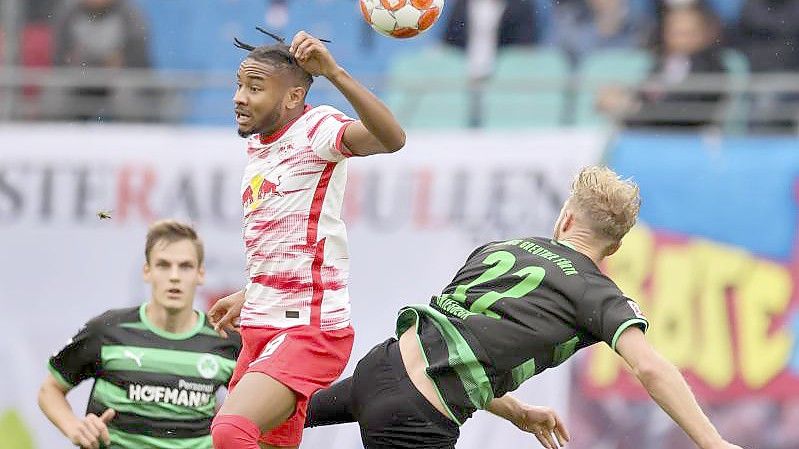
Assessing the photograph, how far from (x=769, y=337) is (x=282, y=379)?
5.15 meters

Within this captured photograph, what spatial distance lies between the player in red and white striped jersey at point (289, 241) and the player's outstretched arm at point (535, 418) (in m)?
0.72

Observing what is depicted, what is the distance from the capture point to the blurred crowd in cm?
1052

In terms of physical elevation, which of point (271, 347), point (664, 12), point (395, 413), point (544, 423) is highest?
point (664, 12)

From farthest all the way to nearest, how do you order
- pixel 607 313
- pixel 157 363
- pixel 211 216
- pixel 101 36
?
pixel 101 36
pixel 211 216
pixel 157 363
pixel 607 313

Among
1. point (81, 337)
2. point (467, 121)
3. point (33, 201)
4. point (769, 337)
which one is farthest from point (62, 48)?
point (769, 337)

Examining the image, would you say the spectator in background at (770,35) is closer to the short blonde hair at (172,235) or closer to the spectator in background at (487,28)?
the spectator in background at (487,28)

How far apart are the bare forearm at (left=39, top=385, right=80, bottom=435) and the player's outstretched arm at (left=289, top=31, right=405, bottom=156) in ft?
7.67

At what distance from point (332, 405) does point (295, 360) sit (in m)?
0.28

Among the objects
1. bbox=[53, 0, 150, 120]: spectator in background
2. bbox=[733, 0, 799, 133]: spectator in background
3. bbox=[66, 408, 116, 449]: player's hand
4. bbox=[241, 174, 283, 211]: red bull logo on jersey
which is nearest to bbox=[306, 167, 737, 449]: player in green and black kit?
bbox=[241, 174, 283, 211]: red bull logo on jersey

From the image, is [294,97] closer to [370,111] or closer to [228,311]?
[370,111]

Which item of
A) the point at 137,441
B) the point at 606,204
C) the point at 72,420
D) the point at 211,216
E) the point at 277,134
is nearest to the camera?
the point at 606,204

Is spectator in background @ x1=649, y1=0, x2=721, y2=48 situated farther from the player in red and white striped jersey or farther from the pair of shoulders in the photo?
the player in red and white striped jersey

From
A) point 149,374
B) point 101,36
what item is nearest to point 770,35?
point 101,36

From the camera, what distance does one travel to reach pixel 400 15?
6203 mm
